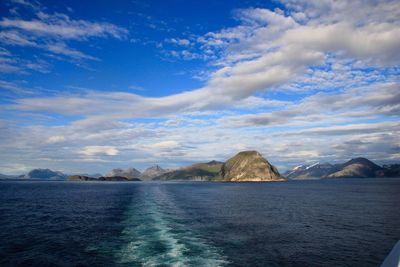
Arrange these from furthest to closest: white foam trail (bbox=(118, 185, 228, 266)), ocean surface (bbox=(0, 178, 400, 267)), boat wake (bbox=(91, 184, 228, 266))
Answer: ocean surface (bbox=(0, 178, 400, 267))
white foam trail (bbox=(118, 185, 228, 266))
boat wake (bbox=(91, 184, 228, 266))

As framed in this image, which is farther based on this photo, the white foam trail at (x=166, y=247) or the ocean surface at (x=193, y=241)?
the ocean surface at (x=193, y=241)

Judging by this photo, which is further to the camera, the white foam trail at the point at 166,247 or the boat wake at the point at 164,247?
the white foam trail at the point at 166,247

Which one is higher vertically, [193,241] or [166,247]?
[193,241]

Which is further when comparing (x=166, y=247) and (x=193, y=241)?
(x=193, y=241)

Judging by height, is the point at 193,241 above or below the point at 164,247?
above

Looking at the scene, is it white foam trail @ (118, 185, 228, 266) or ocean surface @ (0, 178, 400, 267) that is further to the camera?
ocean surface @ (0, 178, 400, 267)

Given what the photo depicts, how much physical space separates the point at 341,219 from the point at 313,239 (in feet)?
91.7

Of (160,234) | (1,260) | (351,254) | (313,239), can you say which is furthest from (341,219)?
(1,260)

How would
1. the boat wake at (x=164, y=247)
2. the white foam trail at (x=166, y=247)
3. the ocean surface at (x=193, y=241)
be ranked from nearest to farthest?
the boat wake at (x=164, y=247) < the white foam trail at (x=166, y=247) < the ocean surface at (x=193, y=241)

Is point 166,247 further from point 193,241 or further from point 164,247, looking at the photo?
point 193,241

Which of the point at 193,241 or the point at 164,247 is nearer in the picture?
the point at 164,247

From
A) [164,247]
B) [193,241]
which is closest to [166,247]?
[164,247]

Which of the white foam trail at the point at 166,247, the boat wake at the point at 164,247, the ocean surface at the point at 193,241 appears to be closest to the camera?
the boat wake at the point at 164,247

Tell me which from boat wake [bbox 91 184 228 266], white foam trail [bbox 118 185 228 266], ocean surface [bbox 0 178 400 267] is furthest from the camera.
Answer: ocean surface [bbox 0 178 400 267]
